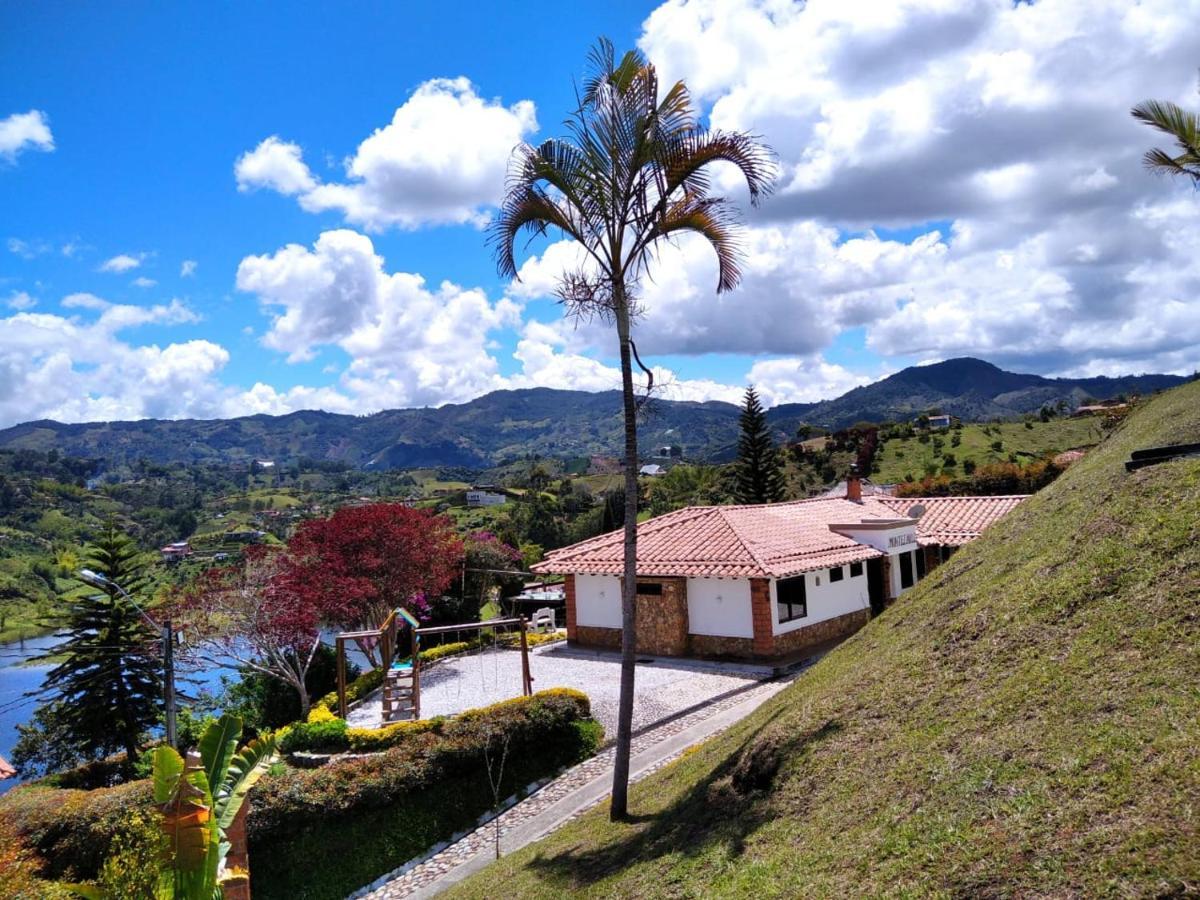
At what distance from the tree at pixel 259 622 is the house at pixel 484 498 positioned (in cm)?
8655

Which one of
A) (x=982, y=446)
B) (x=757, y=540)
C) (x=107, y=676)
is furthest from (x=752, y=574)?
(x=982, y=446)

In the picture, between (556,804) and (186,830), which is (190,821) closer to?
(186,830)

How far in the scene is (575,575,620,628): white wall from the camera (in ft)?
71.4

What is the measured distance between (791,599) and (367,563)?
11.6 metres

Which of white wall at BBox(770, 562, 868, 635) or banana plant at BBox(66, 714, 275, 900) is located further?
white wall at BBox(770, 562, 868, 635)

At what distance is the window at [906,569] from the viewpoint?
24797 millimetres

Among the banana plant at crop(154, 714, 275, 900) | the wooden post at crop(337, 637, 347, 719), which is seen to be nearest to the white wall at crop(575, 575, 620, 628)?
the wooden post at crop(337, 637, 347, 719)

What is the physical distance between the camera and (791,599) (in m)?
20.0

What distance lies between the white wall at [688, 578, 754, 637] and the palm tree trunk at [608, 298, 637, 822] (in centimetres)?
1115

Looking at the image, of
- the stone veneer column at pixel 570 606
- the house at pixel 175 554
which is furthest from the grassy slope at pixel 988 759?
the house at pixel 175 554

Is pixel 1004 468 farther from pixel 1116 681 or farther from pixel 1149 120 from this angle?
pixel 1116 681

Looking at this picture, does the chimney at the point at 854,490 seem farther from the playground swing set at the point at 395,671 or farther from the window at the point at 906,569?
the playground swing set at the point at 395,671

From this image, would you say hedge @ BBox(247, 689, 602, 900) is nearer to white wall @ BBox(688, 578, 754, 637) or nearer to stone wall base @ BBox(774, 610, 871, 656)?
white wall @ BBox(688, 578, 754, 637)

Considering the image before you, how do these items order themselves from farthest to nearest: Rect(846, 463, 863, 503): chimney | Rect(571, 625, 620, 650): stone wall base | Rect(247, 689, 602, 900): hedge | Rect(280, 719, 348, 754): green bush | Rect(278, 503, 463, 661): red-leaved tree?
Rect(846, 463, 863, 503): chimney < Rect(571, 625, 620, 650): stone wall base < Rect(278, 503, 463, 661): red-leaved tree < Rect(280, 719, 348, 754): green bush < Rect(247, 689, 602, 900): hedge
